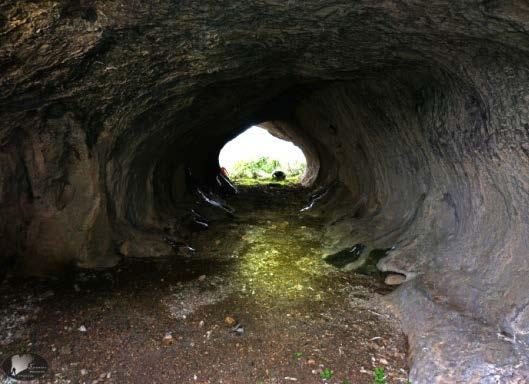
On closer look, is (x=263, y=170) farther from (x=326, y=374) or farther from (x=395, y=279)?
(x=326, y=374)

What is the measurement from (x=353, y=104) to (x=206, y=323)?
602 centimetres

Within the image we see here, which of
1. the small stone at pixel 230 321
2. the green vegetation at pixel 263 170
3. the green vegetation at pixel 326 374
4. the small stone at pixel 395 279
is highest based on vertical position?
the green vegetation at pixel 263 170

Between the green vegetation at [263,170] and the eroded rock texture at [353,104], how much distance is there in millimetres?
13170

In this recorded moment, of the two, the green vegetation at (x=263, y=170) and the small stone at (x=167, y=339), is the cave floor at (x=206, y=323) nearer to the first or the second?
the small stone at (x=167, y=339)

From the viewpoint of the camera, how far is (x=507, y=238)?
5227 millimetres

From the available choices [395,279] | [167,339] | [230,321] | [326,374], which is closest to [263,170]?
[395,279]

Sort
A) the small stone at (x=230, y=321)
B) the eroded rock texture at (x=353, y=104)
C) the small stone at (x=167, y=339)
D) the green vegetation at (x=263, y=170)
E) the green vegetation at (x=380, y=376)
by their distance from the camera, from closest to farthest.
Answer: the eroded rock texture at (x=353, y=104) → the green vegetation at (x=380, y=376) → the small stone at (x=167, y=339) → the small stone at (x=230, y=321) → the green vegetation at (x=263, y=170)

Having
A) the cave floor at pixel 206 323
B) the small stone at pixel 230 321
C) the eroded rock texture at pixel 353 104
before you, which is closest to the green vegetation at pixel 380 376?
the cave floor at pixel 206 323

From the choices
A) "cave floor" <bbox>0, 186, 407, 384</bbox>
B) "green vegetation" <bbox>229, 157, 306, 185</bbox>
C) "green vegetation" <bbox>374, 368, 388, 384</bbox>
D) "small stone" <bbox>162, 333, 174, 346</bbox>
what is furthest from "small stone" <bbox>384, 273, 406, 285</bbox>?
"green vegetation" <bbox>229, 157, 306, 185</bbox>

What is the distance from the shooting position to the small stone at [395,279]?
22.0 ft

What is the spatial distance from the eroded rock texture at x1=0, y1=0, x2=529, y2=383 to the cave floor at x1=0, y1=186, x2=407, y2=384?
0.53 metres

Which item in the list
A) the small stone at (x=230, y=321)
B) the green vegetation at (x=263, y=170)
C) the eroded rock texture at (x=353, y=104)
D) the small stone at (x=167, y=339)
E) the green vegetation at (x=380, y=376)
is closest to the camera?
the eroded rock texture at (x=353, y=104)

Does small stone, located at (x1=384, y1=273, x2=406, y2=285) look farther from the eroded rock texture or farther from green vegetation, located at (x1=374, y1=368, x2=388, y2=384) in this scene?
green vegetation, located at (x1=374, y1=368, x2=388, y2=384)

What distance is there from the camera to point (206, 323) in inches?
216
